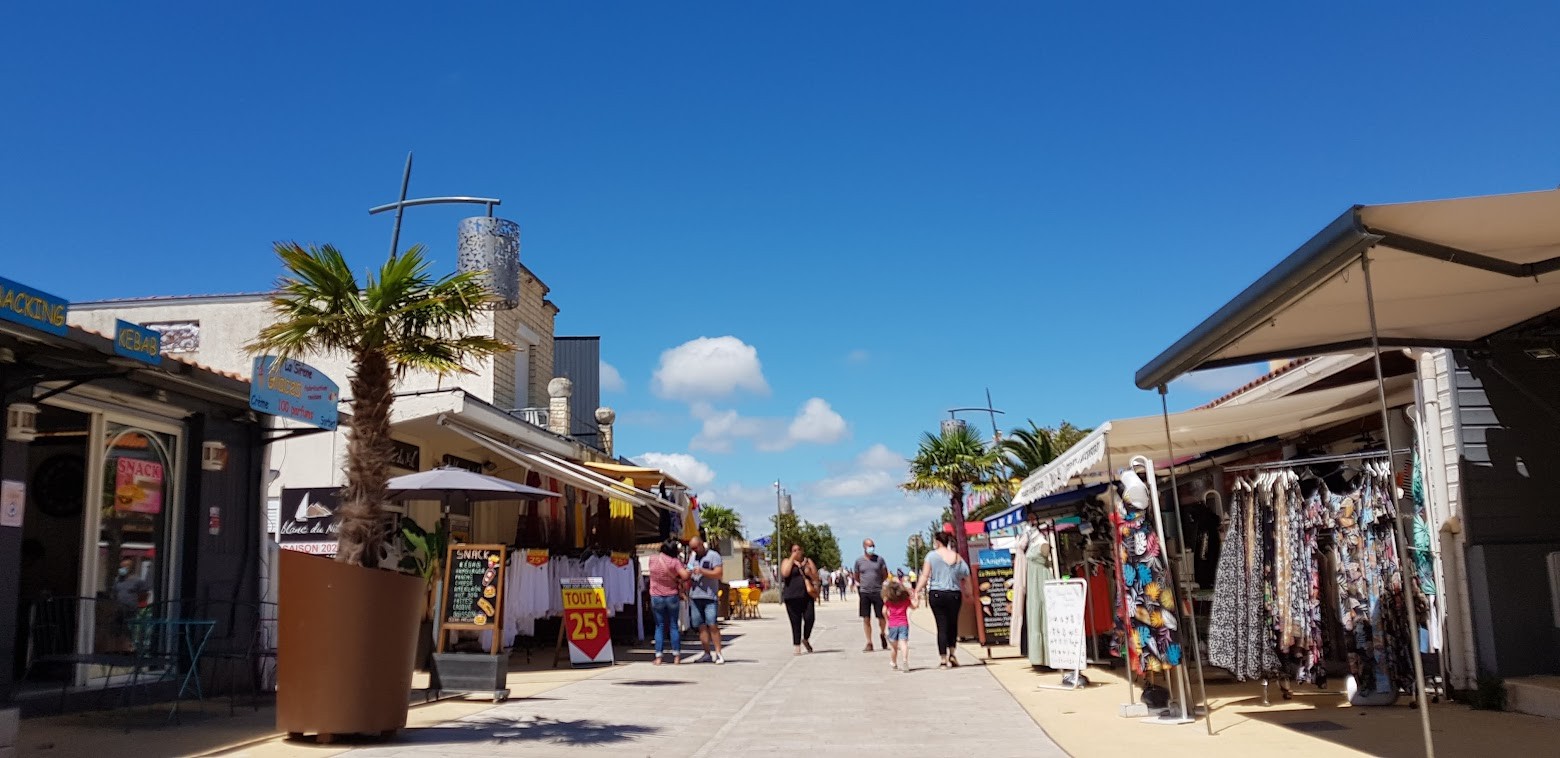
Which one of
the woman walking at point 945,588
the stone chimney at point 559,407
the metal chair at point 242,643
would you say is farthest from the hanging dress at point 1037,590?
the stone chimney at point 559,407

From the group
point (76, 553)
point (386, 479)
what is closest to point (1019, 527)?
point (386, 479)

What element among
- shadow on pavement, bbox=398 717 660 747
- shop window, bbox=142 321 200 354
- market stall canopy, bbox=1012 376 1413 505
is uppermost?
shop window, bbox=142 321 200 354

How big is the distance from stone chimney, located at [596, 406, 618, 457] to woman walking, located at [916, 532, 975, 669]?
510 inches

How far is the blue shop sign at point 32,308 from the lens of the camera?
714 cm

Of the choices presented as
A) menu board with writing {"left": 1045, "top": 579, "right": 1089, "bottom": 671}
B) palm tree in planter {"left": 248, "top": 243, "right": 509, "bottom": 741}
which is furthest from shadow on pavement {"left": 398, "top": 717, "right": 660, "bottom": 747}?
menu board with writing {"left": 1045, "top": 579, "right": 1089, "bottom": 671}

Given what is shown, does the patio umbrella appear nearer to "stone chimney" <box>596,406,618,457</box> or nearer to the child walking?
the child walking

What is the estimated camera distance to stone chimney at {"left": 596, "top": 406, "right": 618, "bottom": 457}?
26594 millimetres

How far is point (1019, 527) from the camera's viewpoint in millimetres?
17234

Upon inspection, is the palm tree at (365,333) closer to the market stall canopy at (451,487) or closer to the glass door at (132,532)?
the glass door at (132,532)

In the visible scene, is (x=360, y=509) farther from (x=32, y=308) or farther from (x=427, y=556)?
(x=427, y=556)

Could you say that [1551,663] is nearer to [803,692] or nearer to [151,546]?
[803,692]

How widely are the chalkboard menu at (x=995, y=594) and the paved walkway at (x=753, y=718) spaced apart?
199 cm

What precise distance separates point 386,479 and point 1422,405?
27.4ft

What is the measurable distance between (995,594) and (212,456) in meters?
10.6
